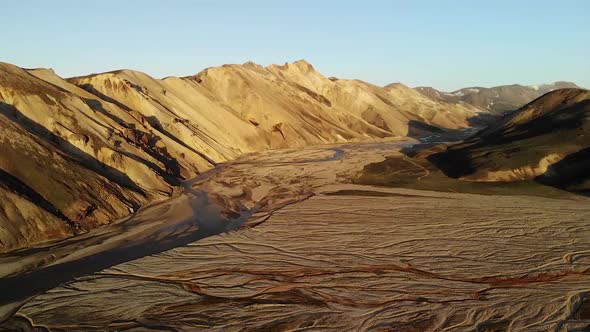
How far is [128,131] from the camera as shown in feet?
133

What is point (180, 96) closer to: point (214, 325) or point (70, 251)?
point (70, 251)

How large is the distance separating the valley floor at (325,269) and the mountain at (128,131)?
2279 mm

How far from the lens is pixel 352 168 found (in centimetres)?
4869

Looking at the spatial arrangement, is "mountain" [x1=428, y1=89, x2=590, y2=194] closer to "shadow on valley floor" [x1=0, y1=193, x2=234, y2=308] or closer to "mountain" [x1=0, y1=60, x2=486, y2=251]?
"shadow on valley floor" [x1=0, y1=193, x2=234, y2=308]

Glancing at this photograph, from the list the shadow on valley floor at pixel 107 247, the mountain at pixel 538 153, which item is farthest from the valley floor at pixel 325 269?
the mountain at pixel 538 153

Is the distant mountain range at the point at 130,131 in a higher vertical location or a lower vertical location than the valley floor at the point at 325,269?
higher

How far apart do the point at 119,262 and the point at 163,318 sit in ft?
20.9

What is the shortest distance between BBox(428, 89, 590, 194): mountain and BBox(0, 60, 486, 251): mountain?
82.0 ft

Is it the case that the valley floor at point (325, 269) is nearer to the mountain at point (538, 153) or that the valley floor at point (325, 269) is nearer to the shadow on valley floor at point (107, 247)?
the shadow on valley floor at point (107, 247)

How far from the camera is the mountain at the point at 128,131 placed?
24766 mm

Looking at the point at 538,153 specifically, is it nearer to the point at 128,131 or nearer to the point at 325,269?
the point at 325,269

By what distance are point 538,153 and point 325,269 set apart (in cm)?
3194

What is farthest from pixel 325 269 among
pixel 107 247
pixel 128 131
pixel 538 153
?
pixel 538 153

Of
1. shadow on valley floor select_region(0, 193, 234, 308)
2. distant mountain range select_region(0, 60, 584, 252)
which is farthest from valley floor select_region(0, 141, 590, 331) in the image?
distant mountain range select_region(0, 60, 584, 252)
